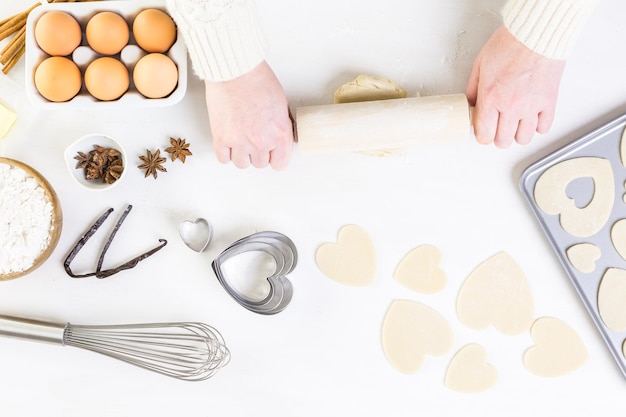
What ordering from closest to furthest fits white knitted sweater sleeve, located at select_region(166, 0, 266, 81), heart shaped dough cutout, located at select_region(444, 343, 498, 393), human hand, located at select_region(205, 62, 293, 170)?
white knitted sweater sleeve, located at select_region(166, 0, 266, 81), human hand, located at select_region(205, 62, 293, 170), heart shaped dough cutout, located at select_region(444, 343, 498, 393)

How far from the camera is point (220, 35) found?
29.6 inches

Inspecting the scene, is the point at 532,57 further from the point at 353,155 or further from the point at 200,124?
the point at 200,124

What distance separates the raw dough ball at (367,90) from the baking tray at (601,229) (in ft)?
0.79

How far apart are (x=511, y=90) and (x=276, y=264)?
430 millimetres

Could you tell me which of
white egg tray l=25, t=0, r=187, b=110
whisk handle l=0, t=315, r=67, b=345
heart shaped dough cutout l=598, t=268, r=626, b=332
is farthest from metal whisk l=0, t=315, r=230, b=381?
heart shaped dough cutout l=598, t=268, r=626, b=332

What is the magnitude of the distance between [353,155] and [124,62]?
1.20 feet

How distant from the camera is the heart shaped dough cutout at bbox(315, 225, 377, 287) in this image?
940 millimetres

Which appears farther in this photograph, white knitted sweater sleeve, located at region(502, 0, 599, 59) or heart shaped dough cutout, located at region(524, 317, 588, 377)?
heart shaped dough cutout, located at region(524, 317, 588, 377)

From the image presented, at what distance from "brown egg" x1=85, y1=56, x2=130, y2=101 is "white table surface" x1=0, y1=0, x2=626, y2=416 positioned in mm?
92

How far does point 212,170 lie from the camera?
0.95 meters

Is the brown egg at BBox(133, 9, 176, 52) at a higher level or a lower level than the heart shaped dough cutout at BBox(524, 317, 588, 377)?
higher

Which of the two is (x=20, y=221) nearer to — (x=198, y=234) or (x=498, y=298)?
(x=198, y=234)

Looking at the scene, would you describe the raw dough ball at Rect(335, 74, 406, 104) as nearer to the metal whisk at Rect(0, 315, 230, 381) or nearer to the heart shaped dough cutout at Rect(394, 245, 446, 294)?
the heart shaped dough cutout at Rect(394, 245, 446, 294)

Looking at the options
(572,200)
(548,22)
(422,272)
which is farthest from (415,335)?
(548,22)
